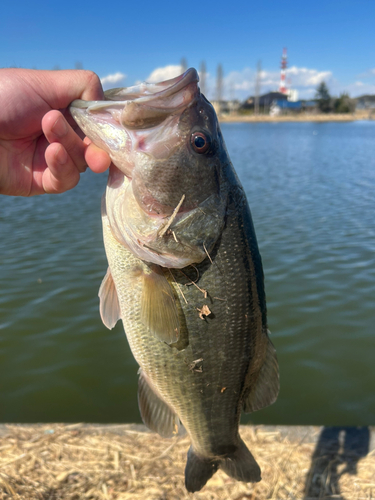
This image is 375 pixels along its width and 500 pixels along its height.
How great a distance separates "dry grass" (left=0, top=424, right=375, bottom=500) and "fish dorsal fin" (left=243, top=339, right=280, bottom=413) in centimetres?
99

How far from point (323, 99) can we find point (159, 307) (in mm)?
106514

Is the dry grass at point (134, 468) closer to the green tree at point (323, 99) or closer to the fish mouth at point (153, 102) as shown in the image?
the fish mouth at point (153, 102)

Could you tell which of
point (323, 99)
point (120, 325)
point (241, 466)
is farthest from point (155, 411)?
point (323, 99)

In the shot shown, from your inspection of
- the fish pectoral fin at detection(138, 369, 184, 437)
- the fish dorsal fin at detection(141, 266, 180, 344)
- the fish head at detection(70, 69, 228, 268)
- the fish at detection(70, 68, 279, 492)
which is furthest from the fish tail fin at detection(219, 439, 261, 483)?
the fish head at detection(70, 69, 228, 268)

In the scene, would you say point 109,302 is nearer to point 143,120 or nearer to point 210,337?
point 210,337

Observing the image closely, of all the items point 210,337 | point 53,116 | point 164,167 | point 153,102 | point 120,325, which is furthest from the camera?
point 120,325

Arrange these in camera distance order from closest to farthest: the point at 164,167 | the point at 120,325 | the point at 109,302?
the point at 164,167, the point at 109,302, the point at 120,325

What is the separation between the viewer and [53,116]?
76.6 inches

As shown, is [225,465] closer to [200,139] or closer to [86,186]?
[200,139]

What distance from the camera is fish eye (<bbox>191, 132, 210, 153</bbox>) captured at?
1856mm

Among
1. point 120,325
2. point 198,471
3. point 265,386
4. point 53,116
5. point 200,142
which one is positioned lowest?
point 120,325

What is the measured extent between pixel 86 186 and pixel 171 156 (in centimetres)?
1595

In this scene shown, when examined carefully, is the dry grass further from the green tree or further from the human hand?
the green tree

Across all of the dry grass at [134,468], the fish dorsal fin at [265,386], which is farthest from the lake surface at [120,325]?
the fish dorsal fin at [265,386]
